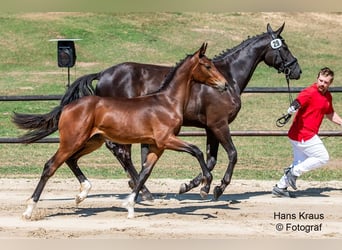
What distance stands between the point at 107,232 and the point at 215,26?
27.4 metres

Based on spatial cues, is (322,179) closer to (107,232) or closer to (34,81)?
(107,232)

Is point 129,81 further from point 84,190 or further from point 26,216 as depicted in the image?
point 26,216

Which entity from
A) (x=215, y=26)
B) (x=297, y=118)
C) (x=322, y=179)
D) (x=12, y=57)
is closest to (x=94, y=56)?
(x=12, y=57)

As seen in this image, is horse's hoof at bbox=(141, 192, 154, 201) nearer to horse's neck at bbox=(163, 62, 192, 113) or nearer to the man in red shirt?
horse's neck at bbox=(163, 62, 192, 113)

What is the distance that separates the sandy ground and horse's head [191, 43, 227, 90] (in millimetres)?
1424

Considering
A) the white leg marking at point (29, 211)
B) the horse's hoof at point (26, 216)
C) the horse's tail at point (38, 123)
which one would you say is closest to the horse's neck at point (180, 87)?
the horse's tail at point (38, 123)

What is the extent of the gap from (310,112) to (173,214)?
210cm

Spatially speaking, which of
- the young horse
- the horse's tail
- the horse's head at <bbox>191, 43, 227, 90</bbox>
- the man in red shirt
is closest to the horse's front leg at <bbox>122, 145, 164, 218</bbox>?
the young horse

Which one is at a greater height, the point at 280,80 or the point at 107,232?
the point at 107,232

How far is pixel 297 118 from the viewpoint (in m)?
9.75

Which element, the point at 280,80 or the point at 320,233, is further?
the point at 280,80

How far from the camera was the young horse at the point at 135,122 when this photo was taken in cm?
826

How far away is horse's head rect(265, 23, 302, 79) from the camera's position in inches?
397

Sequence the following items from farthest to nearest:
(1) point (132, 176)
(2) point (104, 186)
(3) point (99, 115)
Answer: (2) point (104, 186) → (1) point (132, 176) → (3) point (99, 115)
